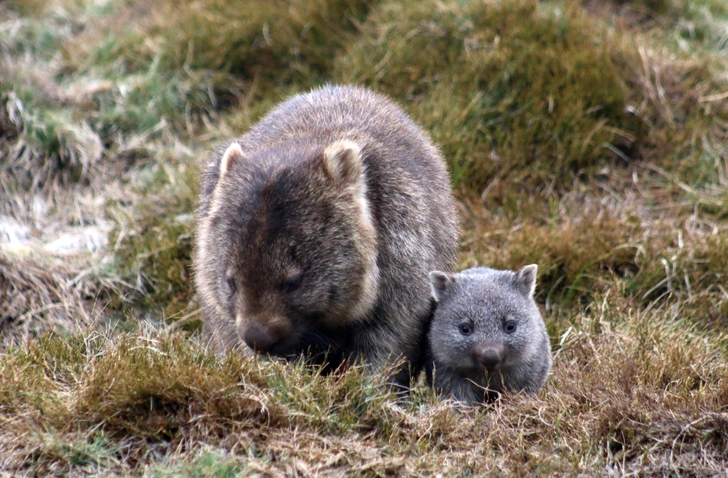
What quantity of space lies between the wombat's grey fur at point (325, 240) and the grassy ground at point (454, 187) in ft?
1.13

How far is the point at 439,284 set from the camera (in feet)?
18.2

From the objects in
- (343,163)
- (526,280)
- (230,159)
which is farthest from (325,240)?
(526,280)

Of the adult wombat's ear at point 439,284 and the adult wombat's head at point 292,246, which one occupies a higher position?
the adult wombat's head at point 292,246

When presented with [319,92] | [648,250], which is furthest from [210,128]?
[648,250]

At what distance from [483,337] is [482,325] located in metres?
0.08

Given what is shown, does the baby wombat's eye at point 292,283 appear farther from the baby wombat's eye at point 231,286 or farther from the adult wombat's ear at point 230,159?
the adult wombat's ear at point 230,159

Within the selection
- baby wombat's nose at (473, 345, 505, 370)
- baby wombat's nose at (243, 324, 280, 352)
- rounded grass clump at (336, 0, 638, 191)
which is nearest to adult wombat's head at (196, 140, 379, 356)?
baby wombat's nose at (243, 324, 280, 352)

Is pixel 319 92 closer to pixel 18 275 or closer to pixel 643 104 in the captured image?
pixel 18 275

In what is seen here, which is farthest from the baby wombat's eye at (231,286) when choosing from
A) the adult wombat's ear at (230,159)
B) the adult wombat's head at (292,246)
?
the adult wombat's ear at (230,159)

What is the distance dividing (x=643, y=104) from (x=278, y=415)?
505 centimetres

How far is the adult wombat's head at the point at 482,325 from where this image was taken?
532 centimetres

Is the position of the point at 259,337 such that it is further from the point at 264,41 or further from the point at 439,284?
the point at 264,41

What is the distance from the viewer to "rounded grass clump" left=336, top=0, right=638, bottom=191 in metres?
7.82

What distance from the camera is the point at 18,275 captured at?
6938 millimetres
